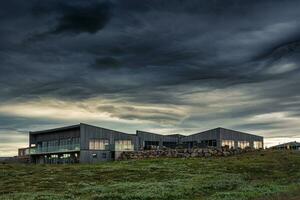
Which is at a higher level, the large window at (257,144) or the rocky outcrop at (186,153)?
the large window at (257,144)

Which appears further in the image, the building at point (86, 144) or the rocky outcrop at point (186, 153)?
the building at point (86, 144)

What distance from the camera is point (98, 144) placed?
101 meters

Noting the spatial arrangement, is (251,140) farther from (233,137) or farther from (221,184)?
(221,184)

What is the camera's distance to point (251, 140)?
401 ft

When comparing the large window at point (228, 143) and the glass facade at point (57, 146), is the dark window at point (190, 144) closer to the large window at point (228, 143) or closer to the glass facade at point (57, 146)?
the large window at point (228, 143)

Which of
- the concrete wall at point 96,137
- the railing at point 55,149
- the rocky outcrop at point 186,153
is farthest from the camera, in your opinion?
the railing at point 55,149

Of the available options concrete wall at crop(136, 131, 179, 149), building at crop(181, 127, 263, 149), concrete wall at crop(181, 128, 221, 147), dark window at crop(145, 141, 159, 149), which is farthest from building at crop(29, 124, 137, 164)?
building at crop(181, 127, 263, 149)

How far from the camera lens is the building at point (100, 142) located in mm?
99625

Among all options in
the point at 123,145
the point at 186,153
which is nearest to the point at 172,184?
the point at 186,153

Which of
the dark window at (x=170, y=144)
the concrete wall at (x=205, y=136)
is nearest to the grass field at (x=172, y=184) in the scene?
the concrete wall at (x=205, y=136)

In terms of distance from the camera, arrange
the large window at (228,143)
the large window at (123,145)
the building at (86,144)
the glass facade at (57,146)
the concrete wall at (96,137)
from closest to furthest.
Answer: the concrete wall at (96,137) → the building at (86,144) → the glass facade at (57,146) → the large window at (123,145) → the large window at (228,143)

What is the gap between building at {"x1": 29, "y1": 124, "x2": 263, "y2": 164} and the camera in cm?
9962

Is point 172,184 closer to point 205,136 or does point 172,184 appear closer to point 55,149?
point 55,149

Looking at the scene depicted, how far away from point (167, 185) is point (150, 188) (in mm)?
2830
